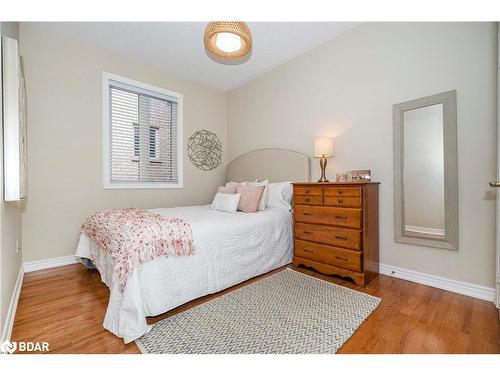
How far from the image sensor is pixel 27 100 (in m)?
2.55

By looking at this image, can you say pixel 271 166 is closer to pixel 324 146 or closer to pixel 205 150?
pixel 324 146

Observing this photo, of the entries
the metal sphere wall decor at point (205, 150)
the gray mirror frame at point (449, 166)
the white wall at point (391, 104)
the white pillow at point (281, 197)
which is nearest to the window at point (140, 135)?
the metal sphere wall decor at point (205, 150)

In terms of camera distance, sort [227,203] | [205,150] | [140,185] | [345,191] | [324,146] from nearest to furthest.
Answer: [345,191]
[324,146]
[227,203]
[140,185]
[205,150]

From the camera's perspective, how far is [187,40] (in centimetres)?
287

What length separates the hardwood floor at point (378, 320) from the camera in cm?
136

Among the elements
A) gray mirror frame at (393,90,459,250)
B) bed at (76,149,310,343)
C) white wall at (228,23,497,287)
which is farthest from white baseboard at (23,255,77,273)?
gray mirror frame at (393,90,459,250)

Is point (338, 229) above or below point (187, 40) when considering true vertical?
below

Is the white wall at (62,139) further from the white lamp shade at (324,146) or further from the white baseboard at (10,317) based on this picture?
the white lamp shade at (324,146)

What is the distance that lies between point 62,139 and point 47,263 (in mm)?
1425

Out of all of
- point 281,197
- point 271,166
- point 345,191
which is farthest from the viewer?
point 271,166

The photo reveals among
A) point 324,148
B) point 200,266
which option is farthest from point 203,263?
point 324,148

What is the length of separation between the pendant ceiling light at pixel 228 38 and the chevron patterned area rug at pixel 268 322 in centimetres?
205

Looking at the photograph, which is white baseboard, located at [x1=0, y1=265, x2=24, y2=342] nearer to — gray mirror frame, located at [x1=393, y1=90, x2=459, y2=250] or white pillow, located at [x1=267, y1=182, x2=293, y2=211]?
white pillow, located at [x1=267, y1=182, x2=293, y2=211]
